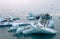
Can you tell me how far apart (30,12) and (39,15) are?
15.7 inches

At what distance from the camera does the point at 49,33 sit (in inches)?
114

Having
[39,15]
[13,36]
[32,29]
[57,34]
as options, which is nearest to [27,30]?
[32,29]

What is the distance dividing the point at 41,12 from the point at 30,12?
1.13 ft

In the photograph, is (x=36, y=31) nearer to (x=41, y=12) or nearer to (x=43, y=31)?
(x=43, y=31)

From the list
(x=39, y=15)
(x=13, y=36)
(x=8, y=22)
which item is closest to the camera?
(x=13, y=36)

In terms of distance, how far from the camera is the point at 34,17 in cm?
484

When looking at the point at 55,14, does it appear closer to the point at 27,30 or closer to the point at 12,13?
the point at 12,13

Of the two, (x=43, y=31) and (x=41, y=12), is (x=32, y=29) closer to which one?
(x=43, y=31)

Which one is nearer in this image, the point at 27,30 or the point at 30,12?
the point at 27,30

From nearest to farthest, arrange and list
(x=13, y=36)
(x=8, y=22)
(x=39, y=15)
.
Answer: (x=13, y=36) < (x=8, y=22) < (x=39, y=15)

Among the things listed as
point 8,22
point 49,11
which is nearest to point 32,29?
point 8,22

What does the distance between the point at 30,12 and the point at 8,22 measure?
4.14 ft

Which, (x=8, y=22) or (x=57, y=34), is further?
(x=8, y=22)

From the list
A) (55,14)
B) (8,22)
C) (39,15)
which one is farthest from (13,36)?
(55,14)
